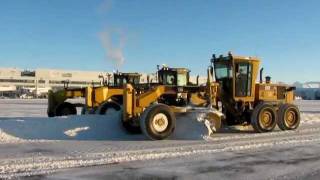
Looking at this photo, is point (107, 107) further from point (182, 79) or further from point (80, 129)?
point (182, 79)

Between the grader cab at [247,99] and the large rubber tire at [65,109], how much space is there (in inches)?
269

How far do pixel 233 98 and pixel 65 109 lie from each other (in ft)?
26.0

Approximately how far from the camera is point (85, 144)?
1391cm

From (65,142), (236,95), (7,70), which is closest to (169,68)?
(236,95)

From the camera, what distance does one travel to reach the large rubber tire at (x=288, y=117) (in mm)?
18406

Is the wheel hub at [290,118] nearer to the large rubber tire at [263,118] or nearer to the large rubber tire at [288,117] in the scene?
the large rubber tire at [288,117]

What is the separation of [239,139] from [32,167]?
23.3ft

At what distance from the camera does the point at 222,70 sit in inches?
727

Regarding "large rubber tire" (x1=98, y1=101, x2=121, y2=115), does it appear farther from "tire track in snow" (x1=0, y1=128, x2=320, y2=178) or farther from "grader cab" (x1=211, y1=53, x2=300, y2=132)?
"tire track in snow" (x1=0, y1=128, x2=320, y2=178)

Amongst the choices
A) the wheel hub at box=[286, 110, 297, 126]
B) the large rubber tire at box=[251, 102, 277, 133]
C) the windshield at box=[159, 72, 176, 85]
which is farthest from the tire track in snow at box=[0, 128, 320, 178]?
the windshield at box=[159, 72, 176, 85]

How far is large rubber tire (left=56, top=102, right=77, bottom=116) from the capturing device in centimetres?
2242

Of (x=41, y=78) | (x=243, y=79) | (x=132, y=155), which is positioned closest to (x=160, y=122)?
(x=132, y=155)

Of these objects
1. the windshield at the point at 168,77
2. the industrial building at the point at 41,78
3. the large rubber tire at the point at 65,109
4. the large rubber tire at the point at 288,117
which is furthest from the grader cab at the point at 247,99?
the industrial building at the point at 41,78

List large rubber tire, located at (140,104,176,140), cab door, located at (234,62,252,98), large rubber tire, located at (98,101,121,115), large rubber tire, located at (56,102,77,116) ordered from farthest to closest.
Answer: large rubber tire, located at (56,102,77,116), large rubber tire, located at (98,101,121,115), cab door, located at (234,62,252,98), large rubber tire, located at (140,104,176,140)
